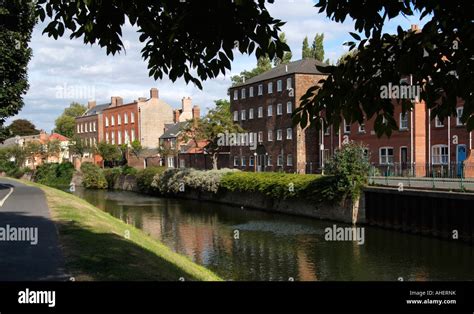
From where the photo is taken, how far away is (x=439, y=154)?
143 feet

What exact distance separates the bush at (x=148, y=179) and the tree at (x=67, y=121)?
71940mm

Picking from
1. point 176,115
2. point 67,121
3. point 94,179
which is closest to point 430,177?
point 94,179

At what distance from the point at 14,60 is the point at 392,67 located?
1230 inches

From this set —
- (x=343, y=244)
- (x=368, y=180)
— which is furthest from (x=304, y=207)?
(x=343, y=244)

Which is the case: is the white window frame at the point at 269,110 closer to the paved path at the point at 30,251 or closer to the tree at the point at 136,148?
the tree at the point at 136,148

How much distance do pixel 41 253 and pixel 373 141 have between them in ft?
139

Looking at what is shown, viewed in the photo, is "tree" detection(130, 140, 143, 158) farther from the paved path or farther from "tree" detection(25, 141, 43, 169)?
the paved path

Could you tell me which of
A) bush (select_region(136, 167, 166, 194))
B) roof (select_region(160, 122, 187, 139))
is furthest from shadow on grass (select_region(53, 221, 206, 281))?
roof (select_region(160, 122, 187, 139))

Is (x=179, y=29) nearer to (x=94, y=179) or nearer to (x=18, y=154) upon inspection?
(x=94, y=179)

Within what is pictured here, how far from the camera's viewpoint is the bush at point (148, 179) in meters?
61.9

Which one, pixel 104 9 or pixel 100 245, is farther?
Result: pixel 100 245

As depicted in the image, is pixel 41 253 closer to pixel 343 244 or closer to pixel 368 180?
pixel 343 244

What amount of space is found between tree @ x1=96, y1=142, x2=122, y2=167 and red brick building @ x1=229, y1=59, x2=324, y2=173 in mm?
25093

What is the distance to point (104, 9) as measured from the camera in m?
6.44
